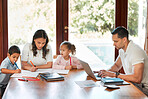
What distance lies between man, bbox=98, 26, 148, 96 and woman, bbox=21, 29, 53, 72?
865 mm

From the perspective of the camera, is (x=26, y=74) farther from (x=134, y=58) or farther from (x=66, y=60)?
(x=134, y=58)

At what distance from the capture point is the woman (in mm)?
2857

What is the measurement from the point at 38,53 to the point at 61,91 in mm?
1240

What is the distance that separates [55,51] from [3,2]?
125 centimetres

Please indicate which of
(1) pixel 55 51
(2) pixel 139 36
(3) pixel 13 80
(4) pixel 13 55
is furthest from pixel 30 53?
(2) pixel 139 36

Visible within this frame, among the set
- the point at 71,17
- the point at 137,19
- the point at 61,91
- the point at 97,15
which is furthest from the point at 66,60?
the point at 137,19

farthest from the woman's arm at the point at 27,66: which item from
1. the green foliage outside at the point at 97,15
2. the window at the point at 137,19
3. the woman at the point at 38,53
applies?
the window at the point at 137,19

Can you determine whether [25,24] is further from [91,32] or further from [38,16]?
[91,32]

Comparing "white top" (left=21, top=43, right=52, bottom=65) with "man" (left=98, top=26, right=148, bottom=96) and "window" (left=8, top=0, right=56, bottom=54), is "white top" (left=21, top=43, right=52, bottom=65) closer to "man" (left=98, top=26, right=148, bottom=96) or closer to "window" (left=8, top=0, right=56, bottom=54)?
"man" (left=98, top=26, right=148, bottom=96)

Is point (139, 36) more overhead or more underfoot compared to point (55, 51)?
more overhead

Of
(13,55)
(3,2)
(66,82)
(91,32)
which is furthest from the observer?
(91,32)

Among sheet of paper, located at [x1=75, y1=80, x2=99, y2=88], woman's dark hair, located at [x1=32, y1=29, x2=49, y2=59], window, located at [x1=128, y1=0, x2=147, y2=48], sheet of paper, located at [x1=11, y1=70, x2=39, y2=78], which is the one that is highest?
window, located at [x1=128, y1=0, x2=147, y2=48]

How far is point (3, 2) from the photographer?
4023 millimetres

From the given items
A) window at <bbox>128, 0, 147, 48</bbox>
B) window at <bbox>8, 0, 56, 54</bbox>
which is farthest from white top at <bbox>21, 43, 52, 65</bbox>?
window at <bbox>128, 0, 147, 48</bbox>
